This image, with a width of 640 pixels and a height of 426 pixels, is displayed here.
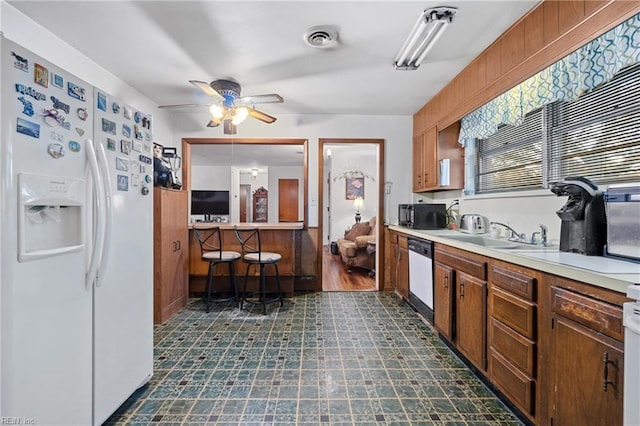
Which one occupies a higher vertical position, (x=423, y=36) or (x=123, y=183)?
(x=423, y=36)


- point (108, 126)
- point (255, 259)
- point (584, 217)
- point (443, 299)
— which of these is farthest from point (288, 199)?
point (584, 217)

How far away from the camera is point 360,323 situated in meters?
2.97

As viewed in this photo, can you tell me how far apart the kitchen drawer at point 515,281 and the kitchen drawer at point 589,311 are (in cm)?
13

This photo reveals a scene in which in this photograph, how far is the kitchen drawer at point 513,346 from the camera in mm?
1463

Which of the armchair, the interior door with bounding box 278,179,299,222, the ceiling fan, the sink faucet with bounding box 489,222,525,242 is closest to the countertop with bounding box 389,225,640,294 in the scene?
the sink faucet with bounding box 489,222,525,242

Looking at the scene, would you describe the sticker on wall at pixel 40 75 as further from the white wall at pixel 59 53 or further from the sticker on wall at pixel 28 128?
the white wall at pixel 59 53

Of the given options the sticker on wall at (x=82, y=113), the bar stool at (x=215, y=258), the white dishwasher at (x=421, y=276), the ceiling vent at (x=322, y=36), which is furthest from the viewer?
the bar stool at (x=215, y=258)

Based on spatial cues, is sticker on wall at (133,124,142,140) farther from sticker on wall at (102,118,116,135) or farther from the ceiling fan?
the ceiling fan

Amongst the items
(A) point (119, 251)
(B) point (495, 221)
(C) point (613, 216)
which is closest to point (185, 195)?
(A) point (119, 251)

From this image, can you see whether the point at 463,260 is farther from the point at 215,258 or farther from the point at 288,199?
the point at 288,199

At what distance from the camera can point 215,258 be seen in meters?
3.24

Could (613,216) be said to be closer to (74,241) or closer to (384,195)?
(74,241)

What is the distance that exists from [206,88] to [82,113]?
4.64 feet

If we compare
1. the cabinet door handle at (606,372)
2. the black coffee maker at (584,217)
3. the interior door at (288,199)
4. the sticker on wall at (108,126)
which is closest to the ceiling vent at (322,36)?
the sticker on wall at (108,126)
